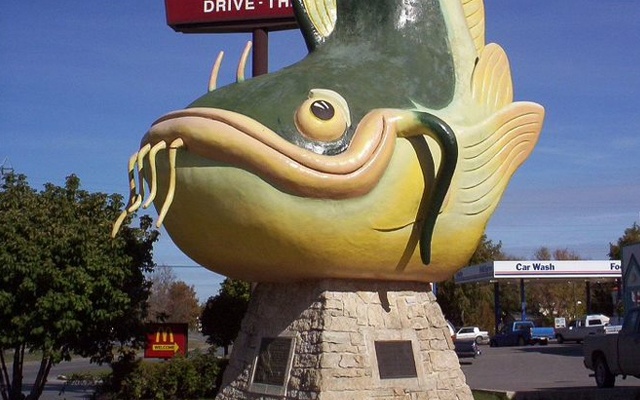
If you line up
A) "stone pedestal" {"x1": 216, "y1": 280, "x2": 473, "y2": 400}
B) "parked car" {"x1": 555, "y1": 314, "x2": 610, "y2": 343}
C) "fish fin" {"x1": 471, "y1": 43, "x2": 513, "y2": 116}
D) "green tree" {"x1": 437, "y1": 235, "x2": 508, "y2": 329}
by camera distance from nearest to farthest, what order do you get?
1. "stone pedestal" {"x1": 216, "y1": 280, "x2": 473, "y2": 400}
2. "fish fin" {"x1": 471, "y1": 43, "x2": 513, "y2": 116}
3. "parked car" {"x1": 555, "y1": 314, "x2": 610, "y2": 343}
4. "green tree" {"x1": 437, "y1": 235, "x2": 508, "y2": 329}

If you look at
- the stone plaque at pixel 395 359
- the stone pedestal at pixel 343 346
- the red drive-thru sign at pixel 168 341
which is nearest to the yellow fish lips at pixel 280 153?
the stone pedestal at pixel 343 346

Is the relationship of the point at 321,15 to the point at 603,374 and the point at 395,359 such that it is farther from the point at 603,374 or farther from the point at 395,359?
the point at 603,374

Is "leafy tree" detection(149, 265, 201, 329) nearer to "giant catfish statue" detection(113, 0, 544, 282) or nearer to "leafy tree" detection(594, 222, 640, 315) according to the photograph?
"leafy tree" detection(594, 222, 640, 315)

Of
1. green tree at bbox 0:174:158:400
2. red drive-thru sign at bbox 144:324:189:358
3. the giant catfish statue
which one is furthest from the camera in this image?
red drive-thru sign at bbox 144:324:189:358

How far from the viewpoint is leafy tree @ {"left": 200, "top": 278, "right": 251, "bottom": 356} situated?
16.1 metres

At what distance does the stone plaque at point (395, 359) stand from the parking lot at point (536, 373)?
6.05m

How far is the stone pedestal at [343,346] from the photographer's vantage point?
9094mm

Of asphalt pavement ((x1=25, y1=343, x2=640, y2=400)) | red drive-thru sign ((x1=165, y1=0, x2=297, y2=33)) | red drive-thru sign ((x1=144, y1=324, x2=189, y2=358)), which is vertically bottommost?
asphalt pavement ((x1=25, y1=343, x2=640, y2=400))

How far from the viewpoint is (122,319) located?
43.0ft

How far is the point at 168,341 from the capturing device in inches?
579

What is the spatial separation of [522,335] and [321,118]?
3091cm

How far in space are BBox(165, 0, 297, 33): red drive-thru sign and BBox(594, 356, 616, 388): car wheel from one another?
8309mm

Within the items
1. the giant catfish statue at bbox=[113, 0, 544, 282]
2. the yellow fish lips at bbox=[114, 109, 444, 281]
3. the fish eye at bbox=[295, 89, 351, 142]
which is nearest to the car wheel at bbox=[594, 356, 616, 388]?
the giant catfish statue at bbox=[113, 0, 544, 282]

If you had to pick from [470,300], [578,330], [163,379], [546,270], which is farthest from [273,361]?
[470,300]
